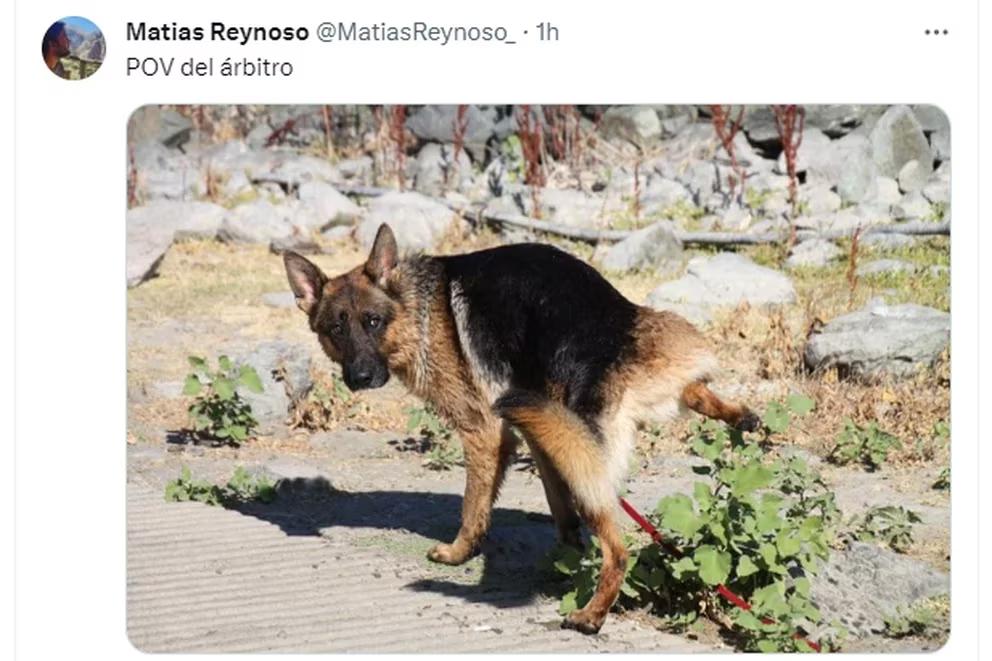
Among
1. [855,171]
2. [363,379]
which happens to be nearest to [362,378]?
[363,379]

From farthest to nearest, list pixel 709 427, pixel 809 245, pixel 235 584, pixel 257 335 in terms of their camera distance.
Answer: pixel 809 245 → pixel 257 335 → pixel 709 427 → pixel 235 584

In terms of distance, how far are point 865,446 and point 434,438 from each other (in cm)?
342

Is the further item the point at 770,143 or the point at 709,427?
the point at 770,143

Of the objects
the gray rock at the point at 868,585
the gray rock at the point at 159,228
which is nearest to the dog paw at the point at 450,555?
the gray rock at the point at 868,585

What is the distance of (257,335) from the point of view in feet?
44.1

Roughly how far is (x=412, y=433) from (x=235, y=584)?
3.72m

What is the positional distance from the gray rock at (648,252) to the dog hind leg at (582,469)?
848 centimetres

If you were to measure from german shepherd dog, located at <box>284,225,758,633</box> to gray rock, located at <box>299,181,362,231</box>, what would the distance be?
30.0 feet

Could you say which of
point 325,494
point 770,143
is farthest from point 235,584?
point 770,143

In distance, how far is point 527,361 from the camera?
721 centimetres

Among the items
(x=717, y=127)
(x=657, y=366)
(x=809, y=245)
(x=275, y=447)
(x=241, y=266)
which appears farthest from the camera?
(x=717, y=127)

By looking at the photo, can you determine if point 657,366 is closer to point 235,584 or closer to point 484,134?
point 235,584
